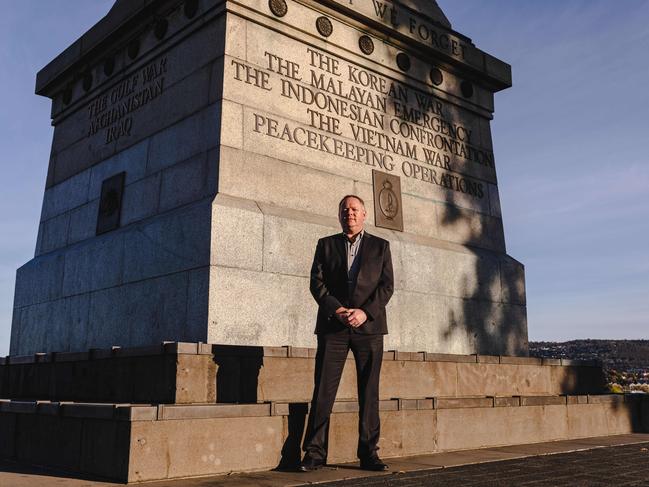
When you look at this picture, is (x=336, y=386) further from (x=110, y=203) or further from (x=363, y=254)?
(x=110, y=203)

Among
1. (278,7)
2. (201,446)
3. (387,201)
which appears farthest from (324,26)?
(201,446)

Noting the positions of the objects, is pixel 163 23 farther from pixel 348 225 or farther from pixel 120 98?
pixel 348 225

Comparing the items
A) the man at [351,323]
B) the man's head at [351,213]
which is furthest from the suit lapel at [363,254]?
the man's head at [351,213]

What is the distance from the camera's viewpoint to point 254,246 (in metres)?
9.11

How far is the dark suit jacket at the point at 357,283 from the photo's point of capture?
6.24 m

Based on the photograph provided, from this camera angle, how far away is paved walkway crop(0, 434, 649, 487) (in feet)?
17.8

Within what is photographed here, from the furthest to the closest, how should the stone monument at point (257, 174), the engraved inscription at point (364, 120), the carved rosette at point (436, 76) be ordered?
the carved rosette at point (436, 76), the engraved inscription at point (364, 120), the stone monument at point (257, 174)

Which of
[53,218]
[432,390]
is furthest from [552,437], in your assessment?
[53,218]

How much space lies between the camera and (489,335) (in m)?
12.1

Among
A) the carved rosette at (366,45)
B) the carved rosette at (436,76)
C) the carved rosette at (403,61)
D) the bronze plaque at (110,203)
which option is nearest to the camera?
the bronze plaque at (110,203)

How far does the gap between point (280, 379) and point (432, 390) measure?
8.08 ft

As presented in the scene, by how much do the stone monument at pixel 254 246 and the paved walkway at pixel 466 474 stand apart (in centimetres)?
31

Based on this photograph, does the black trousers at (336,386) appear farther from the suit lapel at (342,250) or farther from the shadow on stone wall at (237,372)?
the shadow on stone wall at (237,372)

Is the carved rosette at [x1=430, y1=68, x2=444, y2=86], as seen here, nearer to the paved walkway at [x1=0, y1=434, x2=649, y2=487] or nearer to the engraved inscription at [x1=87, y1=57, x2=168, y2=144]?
the engraved inscription at [x1=87, y1=57, x2=168, y2=144]
